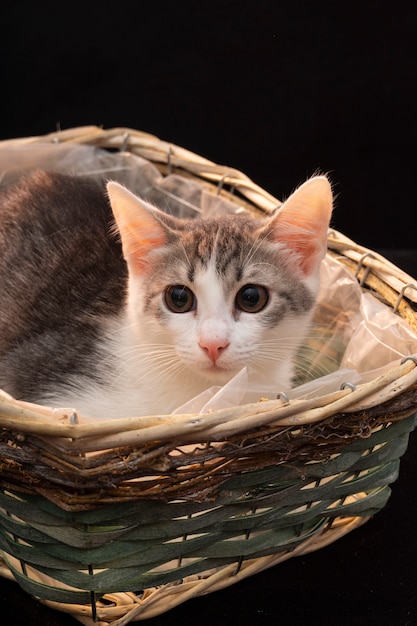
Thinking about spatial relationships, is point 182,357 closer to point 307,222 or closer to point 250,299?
point 250,299

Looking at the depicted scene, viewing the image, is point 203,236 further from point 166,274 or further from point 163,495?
point 163,495

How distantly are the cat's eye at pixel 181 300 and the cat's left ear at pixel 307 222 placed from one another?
0.58ft

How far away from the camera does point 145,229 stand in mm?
1342

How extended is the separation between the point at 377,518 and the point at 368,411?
1.44 feet

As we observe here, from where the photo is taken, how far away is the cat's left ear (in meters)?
1.28

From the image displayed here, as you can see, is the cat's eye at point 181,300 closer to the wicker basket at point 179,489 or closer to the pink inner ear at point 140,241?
the pink inner ear at point 140,241

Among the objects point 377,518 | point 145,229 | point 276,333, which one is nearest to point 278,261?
point 276,333

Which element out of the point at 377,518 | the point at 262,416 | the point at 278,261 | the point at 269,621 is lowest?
the point at 269,621

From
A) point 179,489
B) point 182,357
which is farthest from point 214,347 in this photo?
point 179,489

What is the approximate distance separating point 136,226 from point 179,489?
460 mm

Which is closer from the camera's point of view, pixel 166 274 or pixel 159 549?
pixel 159 549

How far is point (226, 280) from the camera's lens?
1.26 metres

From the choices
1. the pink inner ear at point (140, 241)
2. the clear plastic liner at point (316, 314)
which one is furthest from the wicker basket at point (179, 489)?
the pink inner ear at point (140, 241)

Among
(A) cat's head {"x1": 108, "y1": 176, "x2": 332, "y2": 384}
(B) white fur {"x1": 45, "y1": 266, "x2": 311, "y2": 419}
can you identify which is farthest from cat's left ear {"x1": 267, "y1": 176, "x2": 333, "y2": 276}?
(B) white fur {"x1": 45, "y1": 266, "x2": 311, "y2": 419}
